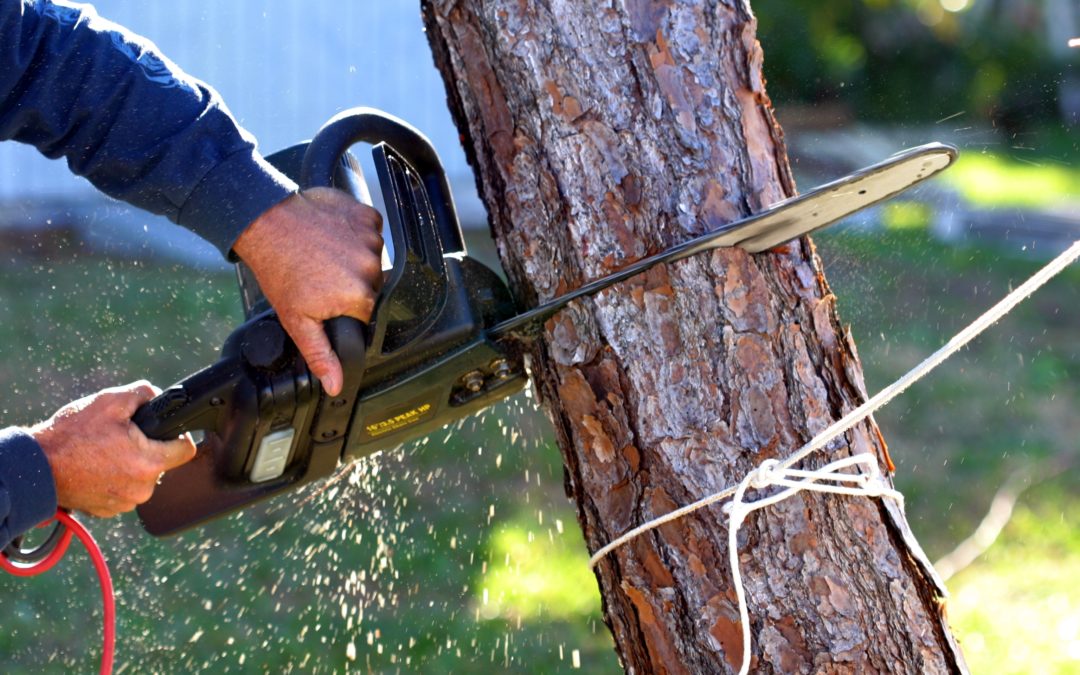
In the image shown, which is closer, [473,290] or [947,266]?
[473,290]

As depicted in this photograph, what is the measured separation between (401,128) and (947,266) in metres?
4.81

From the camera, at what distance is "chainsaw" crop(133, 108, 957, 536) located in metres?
1.48

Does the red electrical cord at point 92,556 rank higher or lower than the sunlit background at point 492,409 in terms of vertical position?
lower

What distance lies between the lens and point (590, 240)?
144 centimetres

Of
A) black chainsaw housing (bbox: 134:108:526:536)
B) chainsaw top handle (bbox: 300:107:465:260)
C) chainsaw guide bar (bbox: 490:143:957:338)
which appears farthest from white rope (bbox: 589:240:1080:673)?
chainsaw top handle (bbox: 300:107:465:260)

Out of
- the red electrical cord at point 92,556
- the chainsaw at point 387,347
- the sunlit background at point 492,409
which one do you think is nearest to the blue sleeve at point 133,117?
the chainsaw at point 387,347

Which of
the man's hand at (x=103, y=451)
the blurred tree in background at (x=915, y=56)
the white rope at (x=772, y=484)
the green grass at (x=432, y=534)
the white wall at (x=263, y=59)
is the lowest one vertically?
the white rope at (x=772, y=484)

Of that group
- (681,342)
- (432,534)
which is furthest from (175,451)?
(432,534)

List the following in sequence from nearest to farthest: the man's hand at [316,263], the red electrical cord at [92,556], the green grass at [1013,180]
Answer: the man's hand at [316,263] < the red electrical cord at [92,556] < the green grass at [1013,180]

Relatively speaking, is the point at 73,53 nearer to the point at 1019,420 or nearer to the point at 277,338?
the point at 277,338

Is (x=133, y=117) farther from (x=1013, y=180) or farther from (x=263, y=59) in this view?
(x=1013, y=180)

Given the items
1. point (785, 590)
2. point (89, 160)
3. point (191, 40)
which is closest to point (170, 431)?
point (89, 160)

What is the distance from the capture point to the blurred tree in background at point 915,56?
7.11m

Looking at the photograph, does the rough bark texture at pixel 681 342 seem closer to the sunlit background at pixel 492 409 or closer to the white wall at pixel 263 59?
the sunlit background at pixel 492 409
